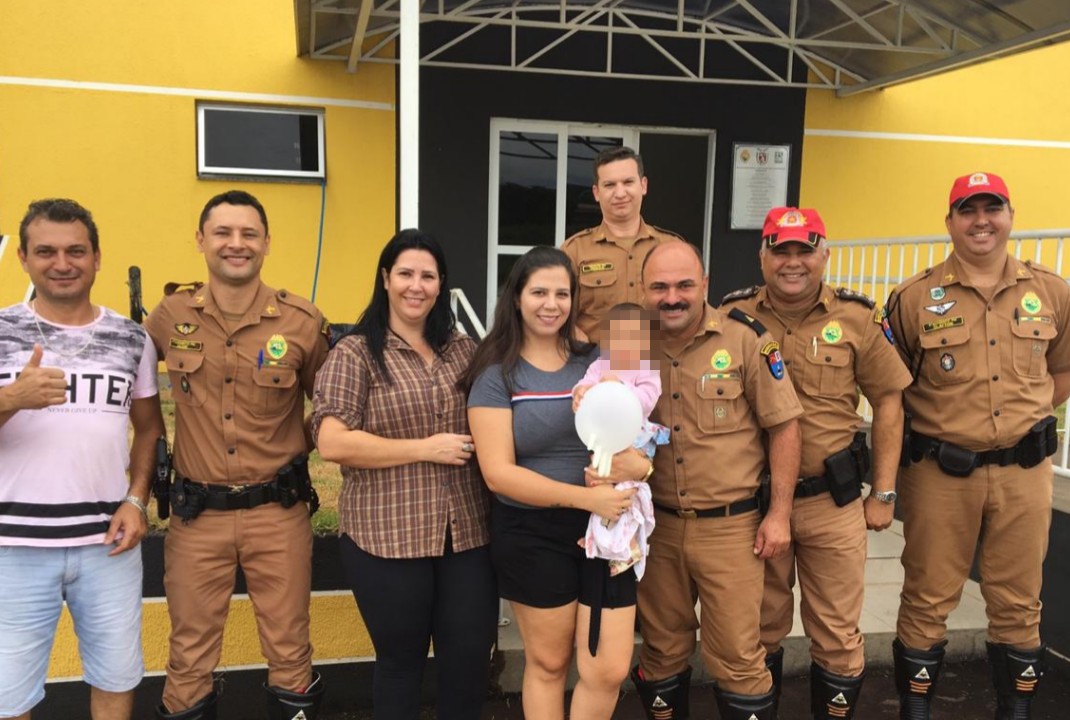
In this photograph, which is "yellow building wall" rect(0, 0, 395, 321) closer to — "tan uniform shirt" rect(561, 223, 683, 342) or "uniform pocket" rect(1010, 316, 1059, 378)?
"tan uniform shirt" rect(561, 223, 683, 342)

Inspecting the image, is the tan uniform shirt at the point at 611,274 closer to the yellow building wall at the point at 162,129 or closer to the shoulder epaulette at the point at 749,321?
the shoulder epaulette at the point at 749,321

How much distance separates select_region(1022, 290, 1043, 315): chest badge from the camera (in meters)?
2.89

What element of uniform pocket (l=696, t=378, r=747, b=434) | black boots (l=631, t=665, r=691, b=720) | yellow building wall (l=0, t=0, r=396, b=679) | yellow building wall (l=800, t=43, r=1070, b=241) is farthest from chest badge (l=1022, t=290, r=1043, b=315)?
yellow building wall (l=0, t=0, r=396, b=679)

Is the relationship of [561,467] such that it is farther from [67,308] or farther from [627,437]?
[67,308]

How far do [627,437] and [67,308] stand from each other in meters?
1.76

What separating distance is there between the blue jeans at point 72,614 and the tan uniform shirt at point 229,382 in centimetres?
39

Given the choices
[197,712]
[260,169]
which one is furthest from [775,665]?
[260,169]

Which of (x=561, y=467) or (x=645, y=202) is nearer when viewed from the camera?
(x=561, y=467)

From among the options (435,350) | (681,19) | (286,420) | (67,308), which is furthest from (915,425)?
(681,19)

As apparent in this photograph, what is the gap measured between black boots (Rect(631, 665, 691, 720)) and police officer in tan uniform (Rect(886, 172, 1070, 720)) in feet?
3.19

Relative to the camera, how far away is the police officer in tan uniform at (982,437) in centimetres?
286

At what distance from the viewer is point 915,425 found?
299 cm

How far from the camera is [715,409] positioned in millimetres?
2475

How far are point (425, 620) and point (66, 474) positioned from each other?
1173mm
